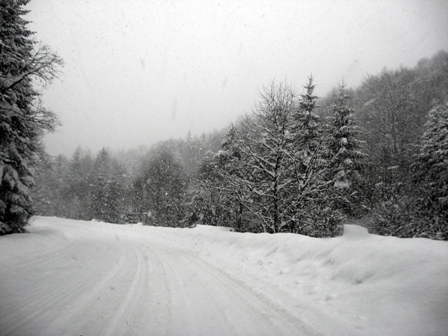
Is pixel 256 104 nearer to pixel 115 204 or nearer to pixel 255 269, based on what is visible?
pixel 255 269

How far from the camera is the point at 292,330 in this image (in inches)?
130

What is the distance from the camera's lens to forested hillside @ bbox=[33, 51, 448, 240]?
1158cm

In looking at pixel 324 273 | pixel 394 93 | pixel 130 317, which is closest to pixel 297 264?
pixel 324 273

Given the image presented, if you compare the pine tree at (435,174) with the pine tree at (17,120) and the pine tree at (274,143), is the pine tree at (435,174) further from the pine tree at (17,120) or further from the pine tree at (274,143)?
the pine tree at (17,120)

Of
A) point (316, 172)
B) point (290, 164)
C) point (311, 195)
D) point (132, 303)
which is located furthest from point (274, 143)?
point (132, 303)

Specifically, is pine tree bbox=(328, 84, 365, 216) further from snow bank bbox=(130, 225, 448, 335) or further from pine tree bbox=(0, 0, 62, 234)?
pine tree bbox=(0, 0, 62, 234)

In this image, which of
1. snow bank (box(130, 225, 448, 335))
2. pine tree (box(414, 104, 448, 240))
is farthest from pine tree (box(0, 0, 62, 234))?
pine tree (box(414, 104, 448, 240))

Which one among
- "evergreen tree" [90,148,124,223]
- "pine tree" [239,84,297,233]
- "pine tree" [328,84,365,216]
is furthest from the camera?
"evergreen tree" [90,148,124,223]

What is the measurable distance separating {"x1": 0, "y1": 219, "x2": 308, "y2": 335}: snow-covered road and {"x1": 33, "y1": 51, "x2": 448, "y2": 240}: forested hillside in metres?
6.49

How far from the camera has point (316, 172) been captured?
38.2 ft

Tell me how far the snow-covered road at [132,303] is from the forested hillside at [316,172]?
6486mm

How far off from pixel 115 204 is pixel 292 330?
46792mm

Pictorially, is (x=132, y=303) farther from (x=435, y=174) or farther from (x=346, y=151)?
(x=346, y=151)

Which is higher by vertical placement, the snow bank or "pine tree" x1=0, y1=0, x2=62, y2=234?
"pine tree" x1=0, y1=0, x2=62, y2=234
